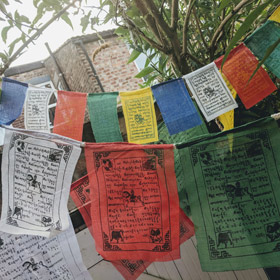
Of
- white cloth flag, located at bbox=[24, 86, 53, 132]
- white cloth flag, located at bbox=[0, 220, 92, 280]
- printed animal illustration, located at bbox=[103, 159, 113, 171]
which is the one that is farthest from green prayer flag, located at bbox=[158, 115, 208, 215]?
white cloth flag, located at bbox=[24, 86, 53, 132]

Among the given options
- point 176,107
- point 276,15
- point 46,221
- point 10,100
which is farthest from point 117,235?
point 276,15

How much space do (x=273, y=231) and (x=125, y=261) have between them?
0.69 metres

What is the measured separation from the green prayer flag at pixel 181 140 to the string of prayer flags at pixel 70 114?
1.73 feet

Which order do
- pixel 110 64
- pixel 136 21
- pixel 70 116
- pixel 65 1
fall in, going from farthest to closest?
pixel 110 64 < pixel 70 116 < pixel 136 21 < pixel 65 1

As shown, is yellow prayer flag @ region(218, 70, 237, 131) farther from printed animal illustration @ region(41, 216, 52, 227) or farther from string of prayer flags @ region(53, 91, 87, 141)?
printed animal illustration @ region(41, 216, 52, 227)

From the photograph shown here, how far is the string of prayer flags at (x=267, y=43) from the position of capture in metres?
1.11

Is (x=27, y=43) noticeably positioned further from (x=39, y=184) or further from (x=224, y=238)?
(x=224, y=238)

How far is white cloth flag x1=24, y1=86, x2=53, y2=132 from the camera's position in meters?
1.36

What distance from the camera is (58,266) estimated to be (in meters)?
1.15

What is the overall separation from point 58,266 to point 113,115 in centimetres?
81

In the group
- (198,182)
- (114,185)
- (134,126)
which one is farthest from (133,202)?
(134,126)

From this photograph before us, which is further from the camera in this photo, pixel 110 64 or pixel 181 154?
pixel 110 64

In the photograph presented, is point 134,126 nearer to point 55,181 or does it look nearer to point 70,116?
point 70,116

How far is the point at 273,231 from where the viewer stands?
99 cm
